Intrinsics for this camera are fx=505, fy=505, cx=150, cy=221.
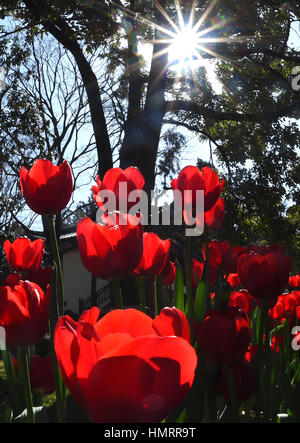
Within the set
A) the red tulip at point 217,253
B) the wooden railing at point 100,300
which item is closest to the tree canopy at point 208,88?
the red tulip at point 217,253

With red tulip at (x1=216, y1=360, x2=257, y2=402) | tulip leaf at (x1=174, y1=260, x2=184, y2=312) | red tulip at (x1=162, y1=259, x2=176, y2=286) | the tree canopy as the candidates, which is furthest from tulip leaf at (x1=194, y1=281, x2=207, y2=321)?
the tree canopy

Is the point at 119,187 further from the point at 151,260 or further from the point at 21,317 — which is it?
the point at 21,317

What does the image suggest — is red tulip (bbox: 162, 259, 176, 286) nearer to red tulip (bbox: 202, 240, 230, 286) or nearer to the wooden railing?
red tulip (bbox: 202, 240, 230, 286)

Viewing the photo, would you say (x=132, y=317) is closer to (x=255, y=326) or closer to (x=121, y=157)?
(x=255, y=326)

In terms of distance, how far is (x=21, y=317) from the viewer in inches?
37.6

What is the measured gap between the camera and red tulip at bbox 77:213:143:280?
99cm

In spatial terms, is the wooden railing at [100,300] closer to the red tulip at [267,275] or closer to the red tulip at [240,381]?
the red tulip at [267,275]

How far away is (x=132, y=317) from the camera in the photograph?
2.41ft

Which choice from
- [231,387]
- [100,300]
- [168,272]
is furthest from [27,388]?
[100,300]

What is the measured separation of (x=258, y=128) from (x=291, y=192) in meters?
2.00

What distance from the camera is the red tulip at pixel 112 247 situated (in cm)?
Result: 99

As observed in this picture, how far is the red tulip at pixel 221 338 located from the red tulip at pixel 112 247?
0.18 metres

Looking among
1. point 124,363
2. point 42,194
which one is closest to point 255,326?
point 42,194

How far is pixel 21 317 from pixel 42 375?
1.05ft
